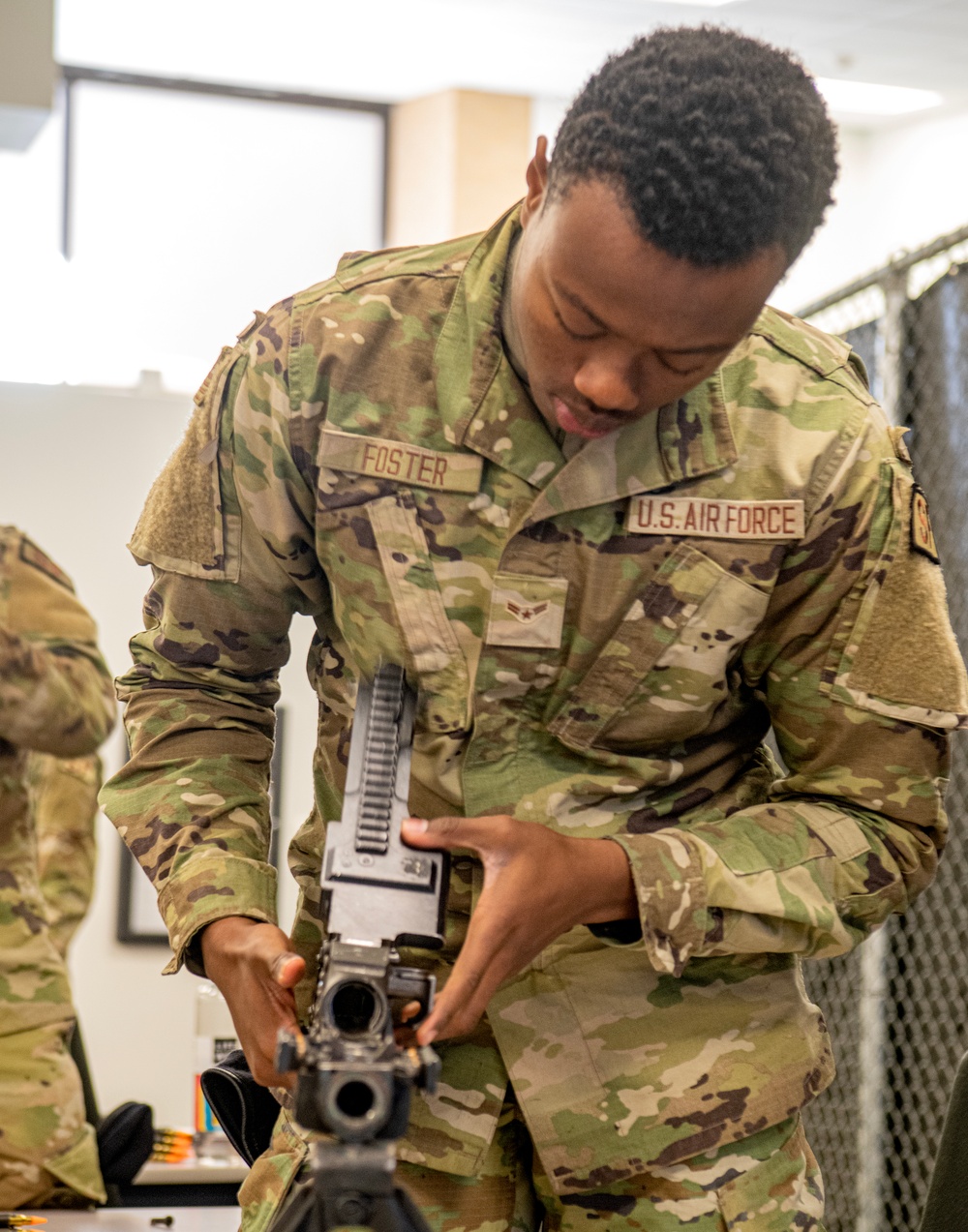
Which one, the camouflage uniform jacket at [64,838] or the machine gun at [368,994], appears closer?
the machine gun at [368,994]

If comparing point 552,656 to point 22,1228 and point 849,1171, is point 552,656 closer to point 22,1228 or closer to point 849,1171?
point 22,1228

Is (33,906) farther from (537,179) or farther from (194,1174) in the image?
(537,179)

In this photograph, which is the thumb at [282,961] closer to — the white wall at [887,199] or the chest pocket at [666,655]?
the chest pocket at [666,655]

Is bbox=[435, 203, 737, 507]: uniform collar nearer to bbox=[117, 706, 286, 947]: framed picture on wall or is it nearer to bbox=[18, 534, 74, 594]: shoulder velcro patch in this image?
bbox=[18, 534, 74, 594]: shoulder velcro patch

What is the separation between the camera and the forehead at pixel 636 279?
917 millimetres

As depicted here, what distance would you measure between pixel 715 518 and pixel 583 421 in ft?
0.45

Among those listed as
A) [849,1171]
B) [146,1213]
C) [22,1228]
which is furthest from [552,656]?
[849,1171]

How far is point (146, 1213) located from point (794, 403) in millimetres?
1534

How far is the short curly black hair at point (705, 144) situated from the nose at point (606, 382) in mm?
78

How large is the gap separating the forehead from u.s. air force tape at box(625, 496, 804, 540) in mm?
158

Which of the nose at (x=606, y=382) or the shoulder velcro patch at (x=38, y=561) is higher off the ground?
the nose at (x=606, y=382)

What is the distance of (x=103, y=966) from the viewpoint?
12.4ft

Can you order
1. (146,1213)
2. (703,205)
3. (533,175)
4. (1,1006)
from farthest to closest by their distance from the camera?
(1,1006) < (146,1213) < (533,175) < (703,205)

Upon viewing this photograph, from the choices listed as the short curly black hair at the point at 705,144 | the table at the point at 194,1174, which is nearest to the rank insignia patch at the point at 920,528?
the short curly black hair at the point at 705,144
